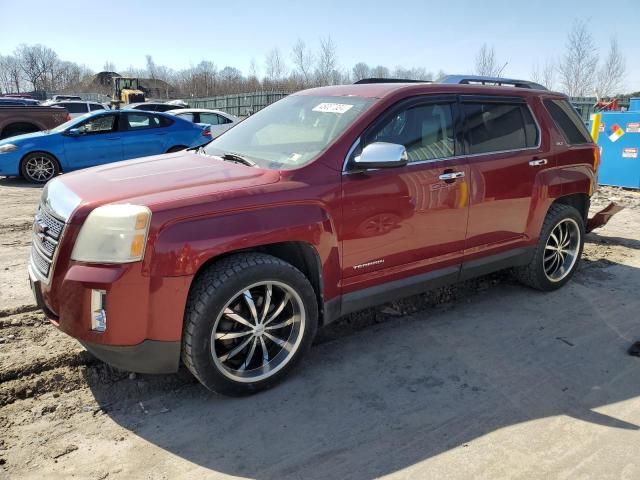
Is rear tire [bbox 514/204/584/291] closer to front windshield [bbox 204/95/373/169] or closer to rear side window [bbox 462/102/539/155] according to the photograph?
rear side window [bbox 462/102/539/155]

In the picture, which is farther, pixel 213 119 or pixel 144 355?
pixel 213 119

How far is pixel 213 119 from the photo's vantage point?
617 inches

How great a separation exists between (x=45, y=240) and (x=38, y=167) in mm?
8699

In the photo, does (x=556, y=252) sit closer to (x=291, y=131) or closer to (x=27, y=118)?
(x=291, y=131)

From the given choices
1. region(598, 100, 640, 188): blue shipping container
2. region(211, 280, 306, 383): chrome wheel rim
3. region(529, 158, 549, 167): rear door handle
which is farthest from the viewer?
region(598, 100, 640, 188): blue shipping container

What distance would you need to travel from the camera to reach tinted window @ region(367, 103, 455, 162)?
11.9ft

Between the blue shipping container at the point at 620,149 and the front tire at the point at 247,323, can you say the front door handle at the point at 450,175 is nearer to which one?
the front tire at the point at 247,323

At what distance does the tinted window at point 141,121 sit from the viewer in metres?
10.8

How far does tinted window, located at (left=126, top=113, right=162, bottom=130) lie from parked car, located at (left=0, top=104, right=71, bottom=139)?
12.2 ft

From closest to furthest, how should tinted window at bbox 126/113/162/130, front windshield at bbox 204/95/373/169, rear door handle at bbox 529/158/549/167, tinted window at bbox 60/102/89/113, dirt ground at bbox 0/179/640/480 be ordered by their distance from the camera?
dirt ground at bbox 0/179/640/480
front windshield at bbox 204/95/373/169
rear door handle at bbox 529/158/549/167
tinted window at bbox 126/113/162/130
tinted window at bbox 60/102/89/113

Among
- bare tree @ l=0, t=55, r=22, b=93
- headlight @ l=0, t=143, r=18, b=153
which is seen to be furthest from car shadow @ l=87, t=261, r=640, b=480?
bare tree @ l=0, t=55, r=22, b=93

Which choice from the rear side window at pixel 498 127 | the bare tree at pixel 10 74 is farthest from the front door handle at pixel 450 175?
the bare tree at pixel 10 74

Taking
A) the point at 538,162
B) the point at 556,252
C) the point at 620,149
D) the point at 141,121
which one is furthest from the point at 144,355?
the point at 620,149

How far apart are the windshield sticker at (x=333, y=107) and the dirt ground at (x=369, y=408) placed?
5.56ft
